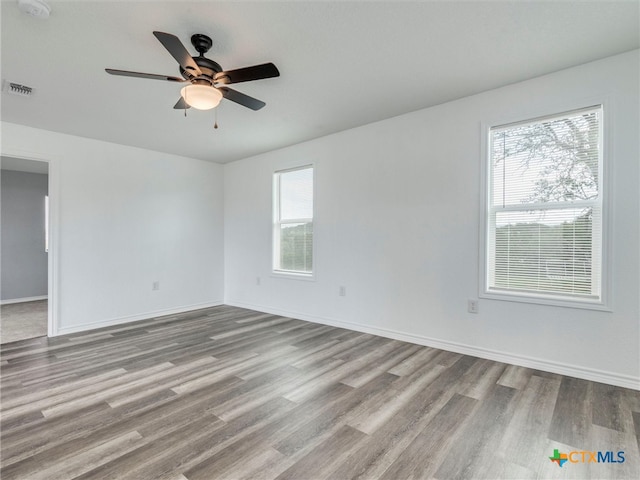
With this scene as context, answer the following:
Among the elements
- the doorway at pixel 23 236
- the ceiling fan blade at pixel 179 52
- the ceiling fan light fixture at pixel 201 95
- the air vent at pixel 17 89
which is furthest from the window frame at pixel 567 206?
the doorway at pixel 23 236

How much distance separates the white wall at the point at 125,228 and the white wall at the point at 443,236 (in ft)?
3.68

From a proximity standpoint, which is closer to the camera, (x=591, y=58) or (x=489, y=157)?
(x=591, y=58)

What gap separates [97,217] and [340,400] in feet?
13.1

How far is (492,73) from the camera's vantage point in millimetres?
2719

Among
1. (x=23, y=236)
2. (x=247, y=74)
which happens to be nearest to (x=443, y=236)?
(x=247, y=74)

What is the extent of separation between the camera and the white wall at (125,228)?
4.02 metres

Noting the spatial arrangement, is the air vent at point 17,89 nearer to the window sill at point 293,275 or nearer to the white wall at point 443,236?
the white wall at point 443,236

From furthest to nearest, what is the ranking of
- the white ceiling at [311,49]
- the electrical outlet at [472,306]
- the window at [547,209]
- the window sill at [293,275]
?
the window sill at [293,275] → the electrical outlet at [472,306] → the window at [547,209] → the white ceiling at [311,49]

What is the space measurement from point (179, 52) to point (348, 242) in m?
2.78

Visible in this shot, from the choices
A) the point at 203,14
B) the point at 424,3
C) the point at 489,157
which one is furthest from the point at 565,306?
the point at 203,14

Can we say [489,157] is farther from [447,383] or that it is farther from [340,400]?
[340,400]

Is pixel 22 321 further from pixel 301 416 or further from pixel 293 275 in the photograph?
pixel 301 416

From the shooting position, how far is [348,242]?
412 cm

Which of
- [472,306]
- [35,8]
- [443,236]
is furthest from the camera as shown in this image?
[443,236]
